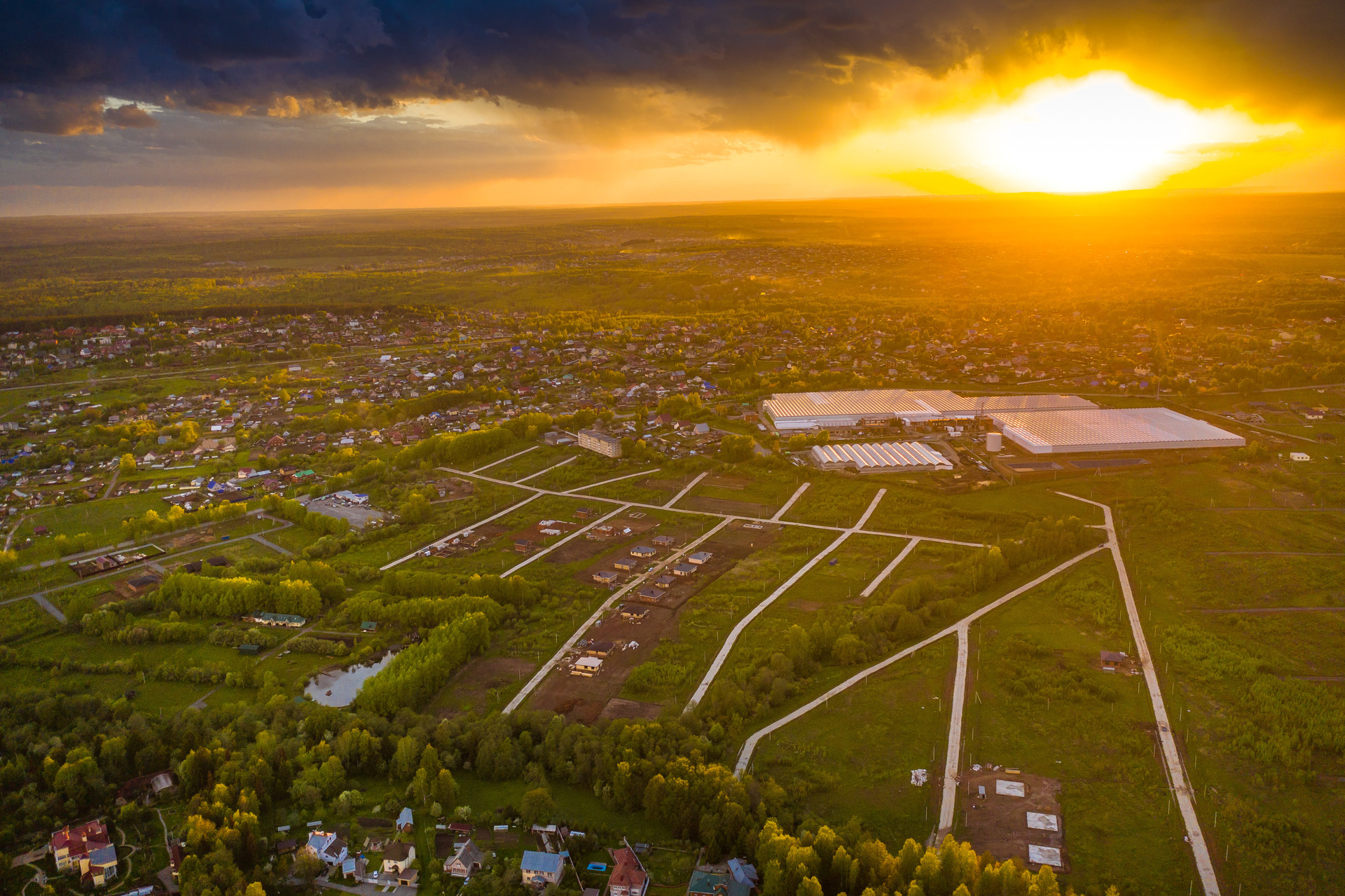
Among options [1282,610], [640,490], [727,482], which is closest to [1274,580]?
[1282,610]

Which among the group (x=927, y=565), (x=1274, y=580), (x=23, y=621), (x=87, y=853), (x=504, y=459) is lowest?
(x=23, y=621)

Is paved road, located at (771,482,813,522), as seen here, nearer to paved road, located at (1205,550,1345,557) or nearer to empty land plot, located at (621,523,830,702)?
empty land plot, located at (621,523,830,702)

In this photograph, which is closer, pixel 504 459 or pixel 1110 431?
pixel 1110 431

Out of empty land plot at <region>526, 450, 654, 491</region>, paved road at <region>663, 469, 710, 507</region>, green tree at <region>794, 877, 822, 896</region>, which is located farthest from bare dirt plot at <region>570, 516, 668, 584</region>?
green tree at <region>794, 877, 822, 896</region>

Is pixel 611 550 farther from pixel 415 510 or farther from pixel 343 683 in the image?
pixel 343 683

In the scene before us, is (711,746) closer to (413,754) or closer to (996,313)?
(413,754)

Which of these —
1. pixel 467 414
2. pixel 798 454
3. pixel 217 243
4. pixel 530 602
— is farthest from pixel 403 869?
pixel 217 243

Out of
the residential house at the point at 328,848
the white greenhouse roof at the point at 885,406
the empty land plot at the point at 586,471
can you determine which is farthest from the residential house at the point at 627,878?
the white greenhouse roof at the point at 885,406
